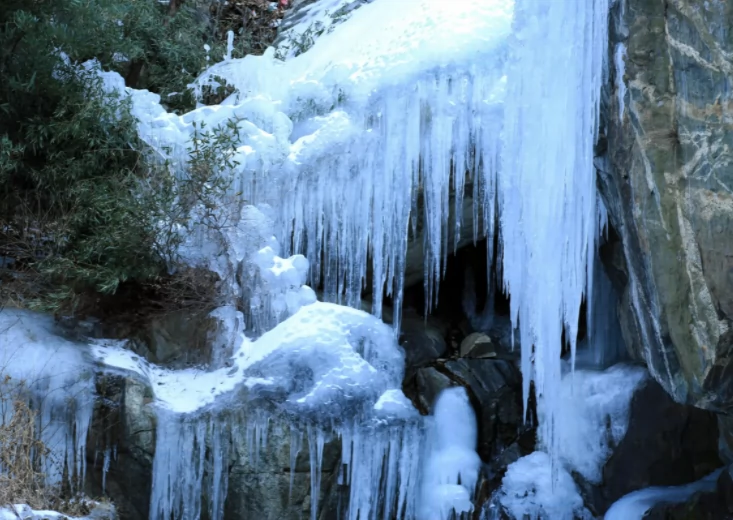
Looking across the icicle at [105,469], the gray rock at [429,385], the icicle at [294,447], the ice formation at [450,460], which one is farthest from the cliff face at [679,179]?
the icicle at [105,469]

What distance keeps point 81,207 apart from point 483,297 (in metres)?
3.74

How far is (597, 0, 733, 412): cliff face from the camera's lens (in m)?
4.56

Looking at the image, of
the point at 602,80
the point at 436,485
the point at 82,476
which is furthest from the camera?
the point at 436,485

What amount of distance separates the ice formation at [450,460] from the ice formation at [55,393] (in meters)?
2.35

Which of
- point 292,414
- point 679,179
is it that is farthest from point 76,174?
point 679,179

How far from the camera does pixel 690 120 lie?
15.4ft

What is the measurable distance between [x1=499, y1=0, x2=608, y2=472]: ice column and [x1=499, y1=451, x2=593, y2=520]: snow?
27cm

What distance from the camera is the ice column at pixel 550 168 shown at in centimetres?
558

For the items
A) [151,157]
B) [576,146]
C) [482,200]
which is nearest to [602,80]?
[576,146]

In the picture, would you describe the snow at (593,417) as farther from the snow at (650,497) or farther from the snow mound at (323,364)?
the snow mound at (323,364)

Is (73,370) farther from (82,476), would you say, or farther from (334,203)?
(334,203)

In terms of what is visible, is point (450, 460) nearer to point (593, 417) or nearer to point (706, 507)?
point (593, 417)

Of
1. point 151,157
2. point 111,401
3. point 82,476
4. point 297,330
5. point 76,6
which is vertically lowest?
point 82,476

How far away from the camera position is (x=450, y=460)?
6527 mm
